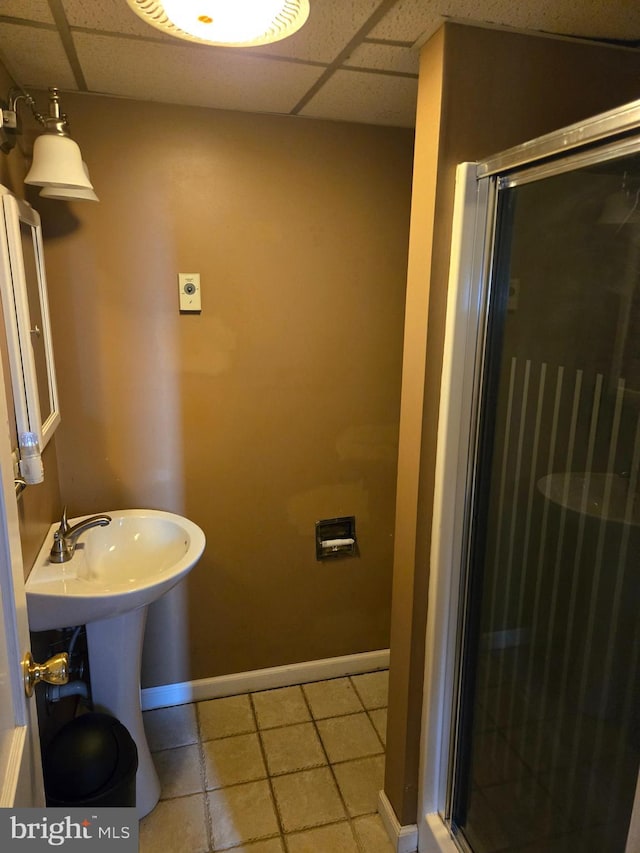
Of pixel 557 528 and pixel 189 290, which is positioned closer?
pixel 557 528

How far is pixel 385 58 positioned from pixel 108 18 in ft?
2.08

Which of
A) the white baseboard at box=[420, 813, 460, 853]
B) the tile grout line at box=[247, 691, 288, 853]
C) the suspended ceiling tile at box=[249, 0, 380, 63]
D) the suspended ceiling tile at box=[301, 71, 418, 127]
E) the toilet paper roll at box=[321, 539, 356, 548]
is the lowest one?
the tile grout line at box=[247, 691, 288, 853]

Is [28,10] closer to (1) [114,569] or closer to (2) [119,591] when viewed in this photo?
(2) [119,591]

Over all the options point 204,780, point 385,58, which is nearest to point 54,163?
point 385,58

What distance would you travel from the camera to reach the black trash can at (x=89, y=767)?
145cm

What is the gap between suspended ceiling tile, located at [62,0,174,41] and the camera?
3.86ft

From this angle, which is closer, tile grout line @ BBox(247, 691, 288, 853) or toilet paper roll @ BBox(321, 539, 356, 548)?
tile grout line @ BBox(247, 691, 288, 853)

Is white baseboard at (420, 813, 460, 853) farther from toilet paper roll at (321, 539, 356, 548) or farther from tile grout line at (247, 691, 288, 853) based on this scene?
toilet paper roll at (321, 539, 356, 548)

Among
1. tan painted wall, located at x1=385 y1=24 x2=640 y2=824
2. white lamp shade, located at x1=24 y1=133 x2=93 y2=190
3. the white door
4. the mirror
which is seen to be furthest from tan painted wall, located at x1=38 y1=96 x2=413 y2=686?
the white door

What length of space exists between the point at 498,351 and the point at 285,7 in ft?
2.71

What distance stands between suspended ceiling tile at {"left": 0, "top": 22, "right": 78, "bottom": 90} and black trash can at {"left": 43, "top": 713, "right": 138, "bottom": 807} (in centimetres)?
173

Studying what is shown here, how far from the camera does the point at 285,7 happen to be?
1.09 metres

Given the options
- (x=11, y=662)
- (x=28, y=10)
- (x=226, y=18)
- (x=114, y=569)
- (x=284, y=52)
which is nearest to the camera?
(x=11, y=662)

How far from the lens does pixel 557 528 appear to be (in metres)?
1.23
